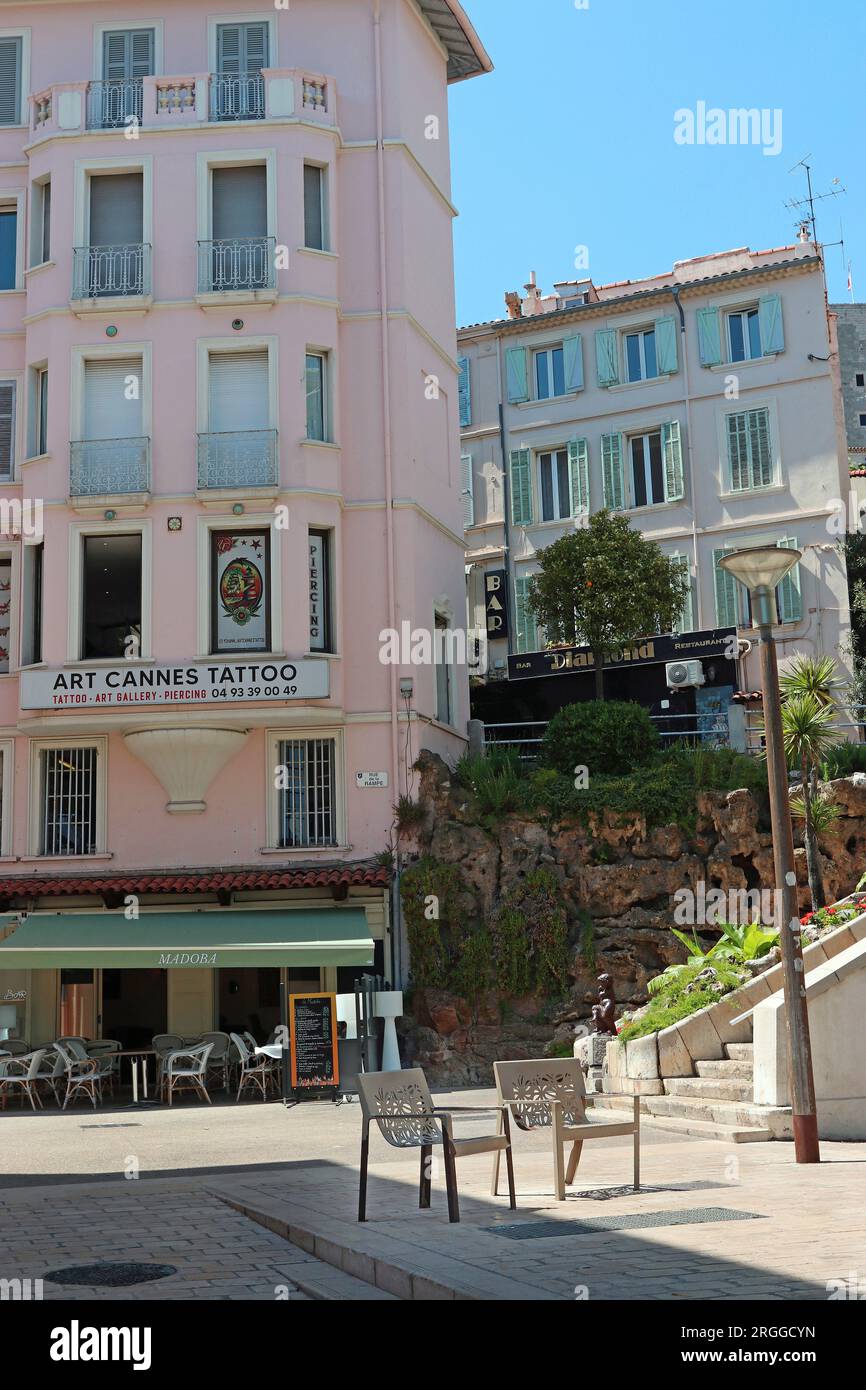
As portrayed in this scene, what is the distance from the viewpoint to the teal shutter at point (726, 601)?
35.6 m

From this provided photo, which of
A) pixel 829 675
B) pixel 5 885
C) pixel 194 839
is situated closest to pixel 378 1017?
pixel 194 839

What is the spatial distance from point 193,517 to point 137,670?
9.78ft

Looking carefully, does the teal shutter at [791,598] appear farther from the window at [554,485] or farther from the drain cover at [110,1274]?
the drain cover at [110,1274]

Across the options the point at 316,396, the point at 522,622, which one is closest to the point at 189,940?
the point at 316,396

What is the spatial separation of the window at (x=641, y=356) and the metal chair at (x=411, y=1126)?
30.8 metres

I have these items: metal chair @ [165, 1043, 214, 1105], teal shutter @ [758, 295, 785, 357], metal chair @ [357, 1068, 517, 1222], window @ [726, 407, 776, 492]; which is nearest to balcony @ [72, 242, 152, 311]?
metal chair @ [165, 1043, 214, 1105]

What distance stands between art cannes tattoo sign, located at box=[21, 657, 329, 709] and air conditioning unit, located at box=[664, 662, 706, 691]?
972cm

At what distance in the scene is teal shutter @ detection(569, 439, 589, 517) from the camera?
38.5 meters

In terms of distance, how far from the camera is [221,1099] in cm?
2361

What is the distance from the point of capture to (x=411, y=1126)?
9570mm

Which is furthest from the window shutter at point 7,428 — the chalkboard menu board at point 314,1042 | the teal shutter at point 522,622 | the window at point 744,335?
the window at point 744,335

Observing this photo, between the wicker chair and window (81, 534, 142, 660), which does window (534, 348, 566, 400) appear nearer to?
window (81, 534, 142, 660)

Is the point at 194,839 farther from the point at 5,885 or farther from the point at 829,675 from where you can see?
the point at 829,675

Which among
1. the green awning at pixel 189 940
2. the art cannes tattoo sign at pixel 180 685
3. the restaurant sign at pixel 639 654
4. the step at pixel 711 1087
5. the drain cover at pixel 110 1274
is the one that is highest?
the restaurant sign at pixel 639 654
